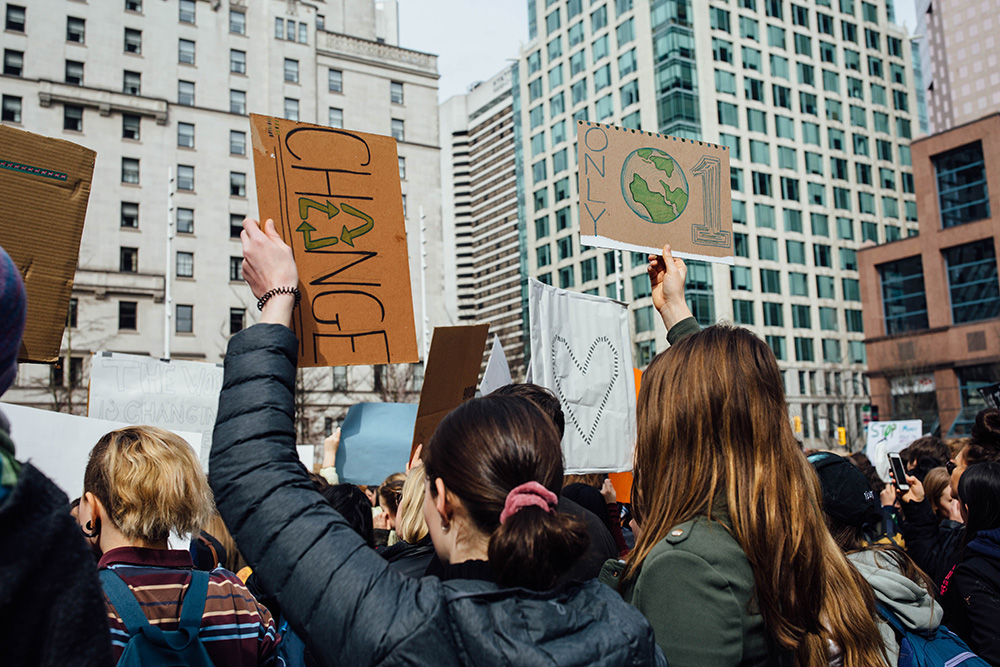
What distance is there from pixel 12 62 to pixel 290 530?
51458mm

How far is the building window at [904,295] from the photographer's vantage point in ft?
171

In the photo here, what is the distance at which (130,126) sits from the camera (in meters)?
46.2

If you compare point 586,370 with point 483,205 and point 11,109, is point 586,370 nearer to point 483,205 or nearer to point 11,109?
point 11,109

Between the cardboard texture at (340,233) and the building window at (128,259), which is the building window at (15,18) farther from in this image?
the cardboard texture at (340,233)

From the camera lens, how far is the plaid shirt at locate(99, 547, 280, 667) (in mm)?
2518

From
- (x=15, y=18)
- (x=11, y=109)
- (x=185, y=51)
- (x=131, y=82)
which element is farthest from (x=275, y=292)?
(x=185, y=51)

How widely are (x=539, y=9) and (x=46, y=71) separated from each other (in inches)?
1817

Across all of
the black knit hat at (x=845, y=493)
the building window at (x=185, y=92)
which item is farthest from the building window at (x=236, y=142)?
the black knit hat at (x=845, y=493)

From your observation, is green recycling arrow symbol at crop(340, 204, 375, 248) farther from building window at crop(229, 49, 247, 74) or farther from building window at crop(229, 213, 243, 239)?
building window at crop(229, 49, 247, 74)

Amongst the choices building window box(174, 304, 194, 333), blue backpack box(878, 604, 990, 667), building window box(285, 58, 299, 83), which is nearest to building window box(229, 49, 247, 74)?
building window box(285, 58, 299, 83)

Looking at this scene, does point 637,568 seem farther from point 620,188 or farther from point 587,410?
point 587,410

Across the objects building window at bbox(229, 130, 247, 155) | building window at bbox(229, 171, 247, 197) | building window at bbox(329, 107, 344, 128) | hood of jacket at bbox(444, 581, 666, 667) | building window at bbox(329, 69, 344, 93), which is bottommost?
hood of jacket at bbox(444, 581, 666, 667)

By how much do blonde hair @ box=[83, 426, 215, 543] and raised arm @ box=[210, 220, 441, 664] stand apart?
4.11ft

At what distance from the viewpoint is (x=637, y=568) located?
2062 mm
